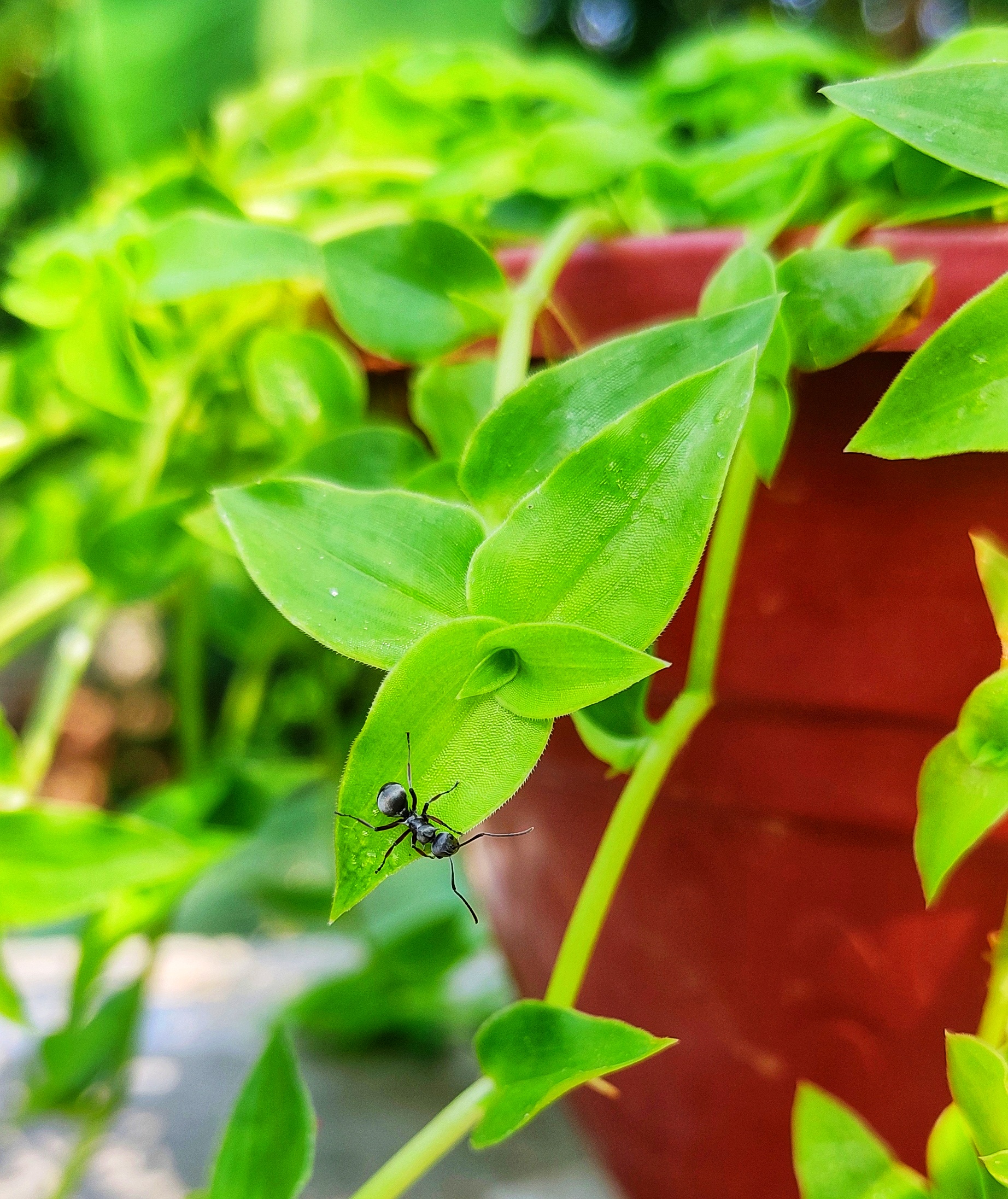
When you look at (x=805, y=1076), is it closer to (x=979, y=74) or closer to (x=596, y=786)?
(x=596, y=786)

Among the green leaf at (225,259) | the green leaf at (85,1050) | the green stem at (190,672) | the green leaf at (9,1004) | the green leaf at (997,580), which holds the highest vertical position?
the green leaf at (225,259)

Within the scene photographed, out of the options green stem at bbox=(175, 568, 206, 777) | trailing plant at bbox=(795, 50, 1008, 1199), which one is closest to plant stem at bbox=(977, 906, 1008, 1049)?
trailing plant at bbox=(795, 50, 1008, 1199)

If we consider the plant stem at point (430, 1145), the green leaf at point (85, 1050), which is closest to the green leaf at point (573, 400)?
the plant stem at point (430, 1145)

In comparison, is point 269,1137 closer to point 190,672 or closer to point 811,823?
point 811,823

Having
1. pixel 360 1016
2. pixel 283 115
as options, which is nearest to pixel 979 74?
pixel 283 115

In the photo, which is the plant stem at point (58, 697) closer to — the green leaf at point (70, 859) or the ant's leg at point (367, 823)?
the green leaf at point (70, 859)

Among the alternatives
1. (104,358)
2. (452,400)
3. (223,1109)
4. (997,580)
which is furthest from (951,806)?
(223,1109)

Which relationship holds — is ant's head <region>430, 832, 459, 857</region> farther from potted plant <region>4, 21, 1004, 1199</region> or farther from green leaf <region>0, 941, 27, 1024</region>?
green leaf <region>0, 941, 27, 1024</region>
